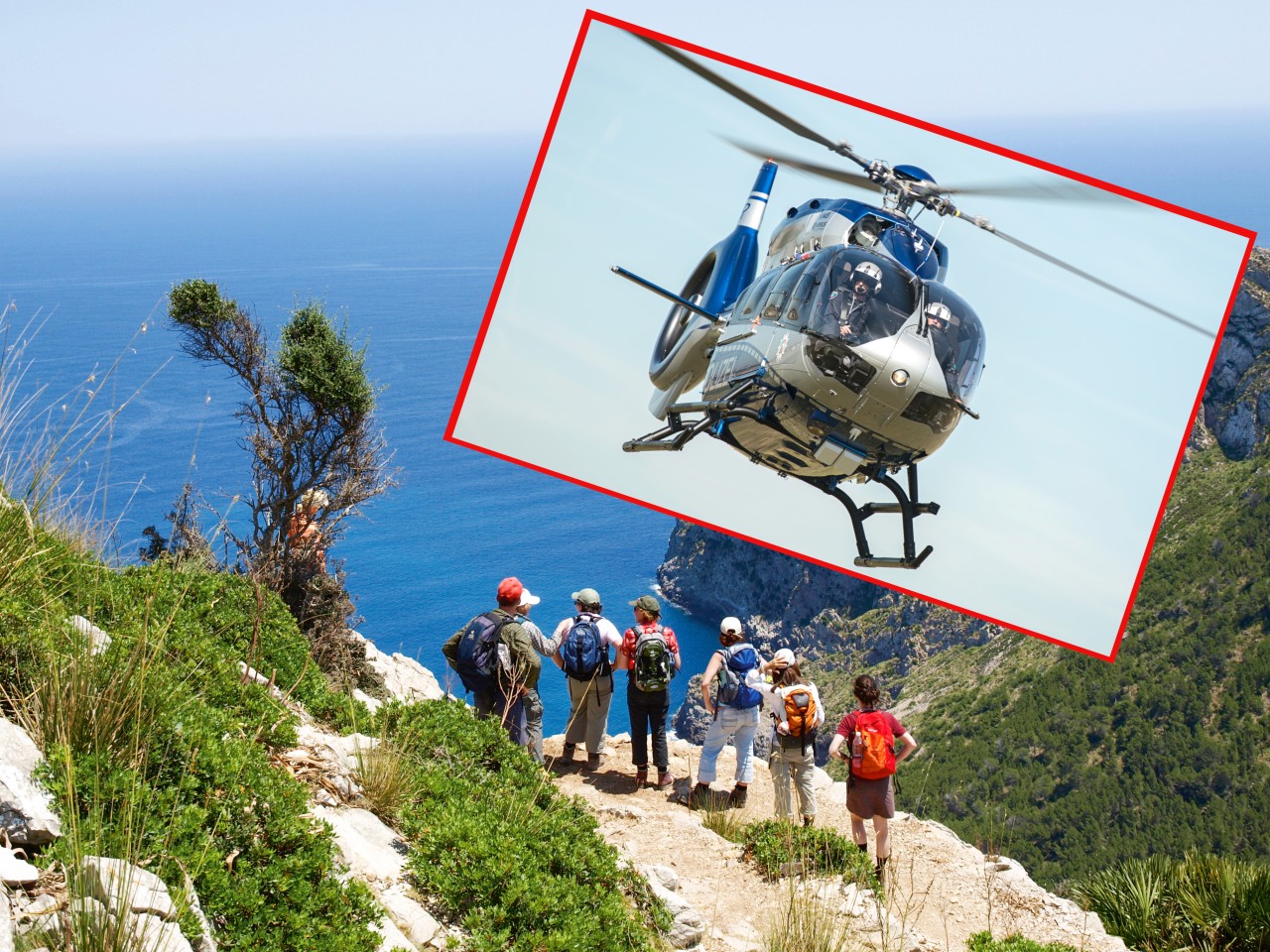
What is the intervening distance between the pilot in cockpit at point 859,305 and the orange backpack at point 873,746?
3494mm

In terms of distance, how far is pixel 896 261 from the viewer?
29.8 ft

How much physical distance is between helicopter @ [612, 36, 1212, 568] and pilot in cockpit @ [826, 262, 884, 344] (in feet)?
0.03

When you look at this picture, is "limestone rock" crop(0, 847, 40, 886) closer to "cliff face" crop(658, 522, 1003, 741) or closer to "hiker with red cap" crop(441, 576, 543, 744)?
"hiker with red cap" crop(441, 576, 543, 744)

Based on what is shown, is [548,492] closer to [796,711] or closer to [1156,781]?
[1156,781]

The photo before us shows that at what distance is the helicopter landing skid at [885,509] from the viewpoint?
895cm

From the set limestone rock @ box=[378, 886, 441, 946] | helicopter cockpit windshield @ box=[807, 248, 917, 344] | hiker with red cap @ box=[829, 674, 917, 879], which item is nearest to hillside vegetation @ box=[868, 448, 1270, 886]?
helicopter cockpit windshield @ box=[807, 248, 917, 344]

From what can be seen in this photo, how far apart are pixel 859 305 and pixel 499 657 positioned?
14.2 feet

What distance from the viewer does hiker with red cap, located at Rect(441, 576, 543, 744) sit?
7.26 m

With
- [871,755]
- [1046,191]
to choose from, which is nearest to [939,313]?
[1046,191]

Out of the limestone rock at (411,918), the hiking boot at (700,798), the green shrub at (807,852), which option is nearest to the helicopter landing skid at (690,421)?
the hiking boot at (700,798)

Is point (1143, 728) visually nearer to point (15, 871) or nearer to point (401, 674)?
point (401, 674)

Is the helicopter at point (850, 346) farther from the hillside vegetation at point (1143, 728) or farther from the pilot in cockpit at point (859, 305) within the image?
the hillside vegetation at point (1143, 728)

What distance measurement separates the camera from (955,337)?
890 cm

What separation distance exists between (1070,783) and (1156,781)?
444cm
